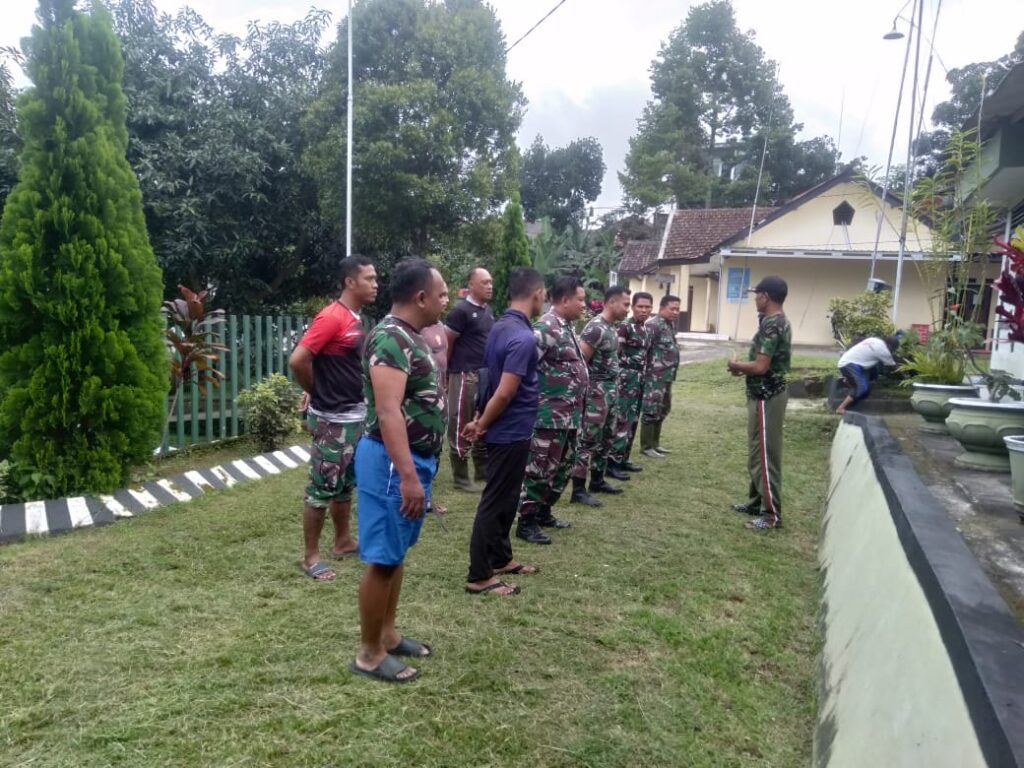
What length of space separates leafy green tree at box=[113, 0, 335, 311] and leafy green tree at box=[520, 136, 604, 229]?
111ft

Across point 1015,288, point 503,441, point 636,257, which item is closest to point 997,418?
point 1015,288

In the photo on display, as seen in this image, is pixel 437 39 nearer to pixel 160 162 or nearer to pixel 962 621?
pixel 160 162

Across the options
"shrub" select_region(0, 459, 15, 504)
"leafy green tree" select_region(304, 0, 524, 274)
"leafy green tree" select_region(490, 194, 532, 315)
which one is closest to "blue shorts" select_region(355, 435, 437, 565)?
"shrub" select_region(0, 459, 15, 504)

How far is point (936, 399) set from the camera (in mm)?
5898

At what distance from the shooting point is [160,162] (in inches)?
372

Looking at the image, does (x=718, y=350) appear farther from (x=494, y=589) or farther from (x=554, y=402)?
(x=494, y=589)

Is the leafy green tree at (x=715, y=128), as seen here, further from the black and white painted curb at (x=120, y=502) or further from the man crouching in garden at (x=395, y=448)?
the man crouching in garden at (x=395, y=448)

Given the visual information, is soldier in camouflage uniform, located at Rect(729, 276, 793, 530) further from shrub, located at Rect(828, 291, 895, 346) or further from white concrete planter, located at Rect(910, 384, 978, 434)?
shrub, located at Rect(828, 291, 895, 346)

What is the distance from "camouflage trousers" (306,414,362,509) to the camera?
157 inches

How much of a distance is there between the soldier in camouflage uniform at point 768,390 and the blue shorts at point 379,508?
3.00 metres

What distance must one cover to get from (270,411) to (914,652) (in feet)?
21.1

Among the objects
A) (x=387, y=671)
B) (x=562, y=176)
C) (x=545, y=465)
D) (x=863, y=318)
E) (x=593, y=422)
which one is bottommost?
(x=387, y=671)

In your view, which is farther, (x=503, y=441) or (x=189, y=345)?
(x=189, y=345)

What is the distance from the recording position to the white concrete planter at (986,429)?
4.08 meters
